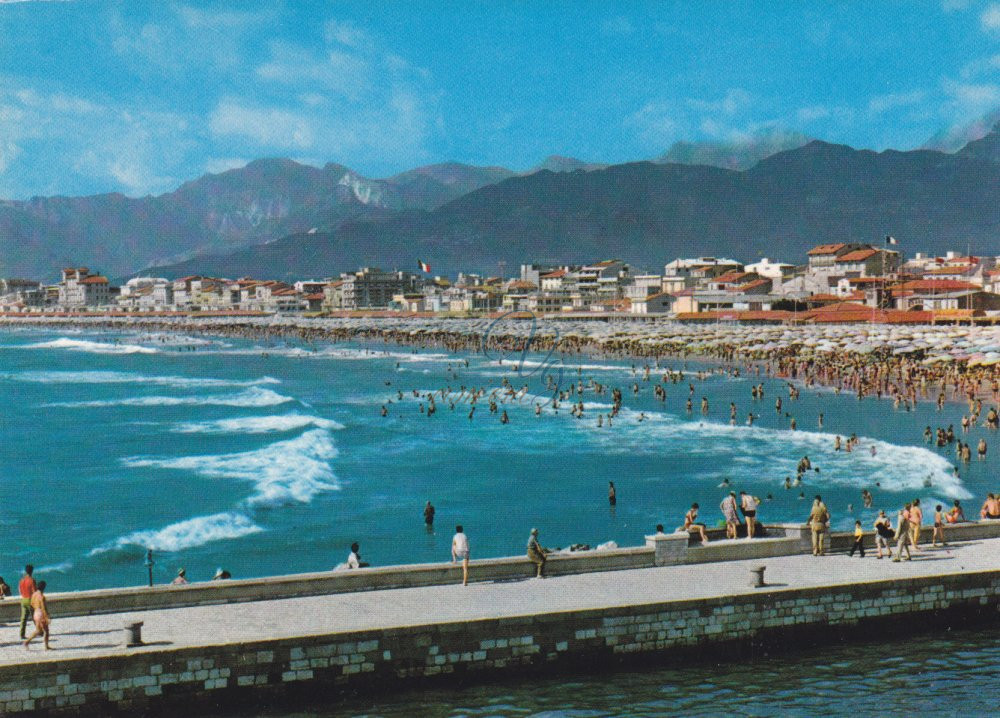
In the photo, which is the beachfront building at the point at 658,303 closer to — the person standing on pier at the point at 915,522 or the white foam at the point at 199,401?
the white foam at the point at 199,401

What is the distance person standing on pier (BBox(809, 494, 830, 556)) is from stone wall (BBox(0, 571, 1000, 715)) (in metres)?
2.00

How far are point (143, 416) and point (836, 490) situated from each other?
40100 millimetres

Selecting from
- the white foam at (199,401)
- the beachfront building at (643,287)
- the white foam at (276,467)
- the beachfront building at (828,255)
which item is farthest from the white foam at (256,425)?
the beachfront building at (828,255)

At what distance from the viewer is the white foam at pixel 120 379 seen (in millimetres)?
84438

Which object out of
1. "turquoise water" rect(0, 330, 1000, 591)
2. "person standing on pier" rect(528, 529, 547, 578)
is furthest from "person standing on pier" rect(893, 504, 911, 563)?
"turquoise water" rect(0, 330, 1000, 591)

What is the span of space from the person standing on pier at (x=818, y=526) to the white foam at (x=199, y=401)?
49762 millimetres

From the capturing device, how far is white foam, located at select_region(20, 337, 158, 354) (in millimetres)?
136125

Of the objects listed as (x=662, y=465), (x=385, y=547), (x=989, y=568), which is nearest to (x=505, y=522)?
(x=385, y=547)

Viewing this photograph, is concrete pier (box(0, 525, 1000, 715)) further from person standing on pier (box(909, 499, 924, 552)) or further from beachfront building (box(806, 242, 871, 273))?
beachfront building (box(806, 242, 871, 273))

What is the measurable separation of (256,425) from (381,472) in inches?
684

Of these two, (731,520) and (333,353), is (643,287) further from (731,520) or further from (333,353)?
(731,520)

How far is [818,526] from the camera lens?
20062 mm

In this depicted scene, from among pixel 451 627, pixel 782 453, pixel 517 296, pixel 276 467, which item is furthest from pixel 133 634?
pixel 517 296

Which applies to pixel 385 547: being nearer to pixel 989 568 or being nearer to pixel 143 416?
pixel 989 568
